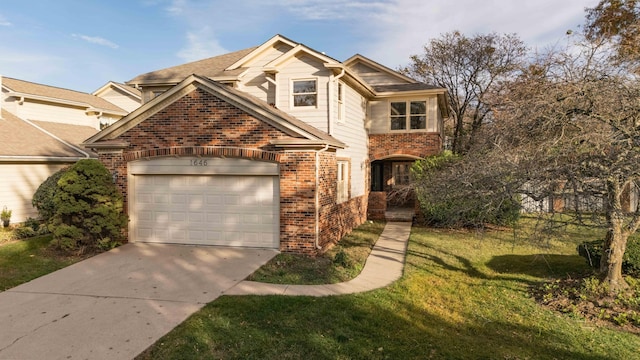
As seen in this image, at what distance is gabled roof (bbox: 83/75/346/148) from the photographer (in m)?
9.70

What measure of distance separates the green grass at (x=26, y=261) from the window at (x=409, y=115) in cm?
1338

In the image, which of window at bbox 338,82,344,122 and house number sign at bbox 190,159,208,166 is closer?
house number sign at bbox 190,159,208,166

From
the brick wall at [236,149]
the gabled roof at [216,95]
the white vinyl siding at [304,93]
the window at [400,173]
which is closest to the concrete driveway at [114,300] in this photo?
the brick wall at [236,149]

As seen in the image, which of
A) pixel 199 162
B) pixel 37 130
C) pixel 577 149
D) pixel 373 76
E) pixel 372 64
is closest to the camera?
pixel 577 149

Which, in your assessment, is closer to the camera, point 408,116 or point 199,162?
point 199,162

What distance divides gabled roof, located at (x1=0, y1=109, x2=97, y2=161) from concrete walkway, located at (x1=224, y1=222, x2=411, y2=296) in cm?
1225

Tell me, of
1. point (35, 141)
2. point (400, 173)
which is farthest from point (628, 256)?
point (35, 141)

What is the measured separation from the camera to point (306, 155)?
976cm

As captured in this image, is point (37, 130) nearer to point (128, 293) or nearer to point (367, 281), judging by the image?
point (128, 293)

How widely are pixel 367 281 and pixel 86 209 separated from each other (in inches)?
293

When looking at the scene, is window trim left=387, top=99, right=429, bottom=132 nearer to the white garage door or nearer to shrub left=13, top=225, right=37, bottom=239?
the white garage door

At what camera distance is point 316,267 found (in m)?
8.95

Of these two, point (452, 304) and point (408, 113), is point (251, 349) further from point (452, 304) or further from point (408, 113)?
point (408, 113)

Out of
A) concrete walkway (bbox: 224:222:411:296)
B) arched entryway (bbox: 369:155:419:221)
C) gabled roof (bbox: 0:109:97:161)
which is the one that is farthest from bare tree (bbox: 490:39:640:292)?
gabled roof (bbox: 0:109:97:161)
